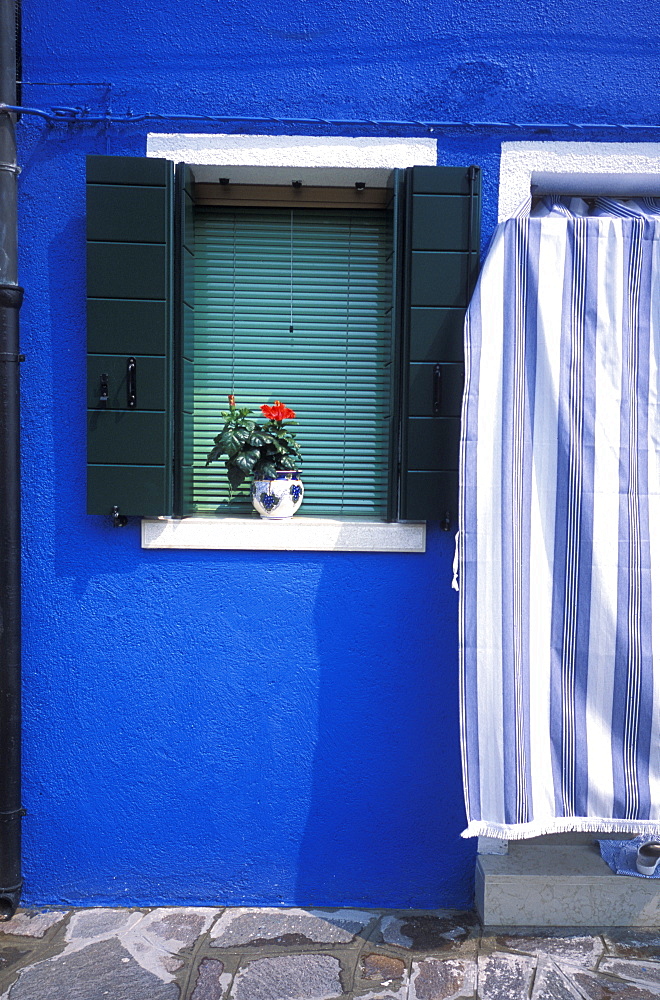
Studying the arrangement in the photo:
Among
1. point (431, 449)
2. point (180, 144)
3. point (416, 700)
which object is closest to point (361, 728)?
point (416, 700)

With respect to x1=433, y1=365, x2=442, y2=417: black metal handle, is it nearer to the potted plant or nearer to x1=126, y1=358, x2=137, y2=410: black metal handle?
the potted plant

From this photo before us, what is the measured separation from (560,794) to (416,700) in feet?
2.05

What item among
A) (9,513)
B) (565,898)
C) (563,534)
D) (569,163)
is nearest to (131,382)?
(9,513)

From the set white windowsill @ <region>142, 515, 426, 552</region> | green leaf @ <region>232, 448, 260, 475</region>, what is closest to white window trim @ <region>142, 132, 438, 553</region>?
white windowsill @ <region>142, 515, 426, 552</region>

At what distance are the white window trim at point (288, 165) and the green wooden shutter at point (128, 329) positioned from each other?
136 millimetres

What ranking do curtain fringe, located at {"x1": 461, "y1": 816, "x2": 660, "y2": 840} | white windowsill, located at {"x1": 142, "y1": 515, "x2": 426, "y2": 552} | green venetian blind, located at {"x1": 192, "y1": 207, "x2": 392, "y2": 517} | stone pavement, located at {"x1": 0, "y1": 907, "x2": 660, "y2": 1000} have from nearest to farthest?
stone pavement, located at {"x1": 0, "y1": 907, "x2": 660, "y2": 1000} < curtain fringe, located at {"x1": 461, "y1": 816, "x2": 660, "y2": 840} < white windowsill, located at {"x1": 142, "y1": 515, "x2": 426, "y2": 552} < green venetian blind, located at {"x1": 192, "y1": 207, "x2": 392, "y2": 517}

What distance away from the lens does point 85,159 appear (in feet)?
10.2

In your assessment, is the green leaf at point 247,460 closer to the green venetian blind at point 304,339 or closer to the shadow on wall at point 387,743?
the green venetian blind at point 304,339

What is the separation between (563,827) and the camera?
290cm

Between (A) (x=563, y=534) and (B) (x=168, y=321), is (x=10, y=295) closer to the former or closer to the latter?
(B) (x=168, y=321)

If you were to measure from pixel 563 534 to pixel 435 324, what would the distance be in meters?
0.92

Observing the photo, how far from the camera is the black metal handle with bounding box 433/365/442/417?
10.1 feet

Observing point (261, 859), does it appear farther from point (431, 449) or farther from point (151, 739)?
point (431, 449)

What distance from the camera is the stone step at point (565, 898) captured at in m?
3.03
